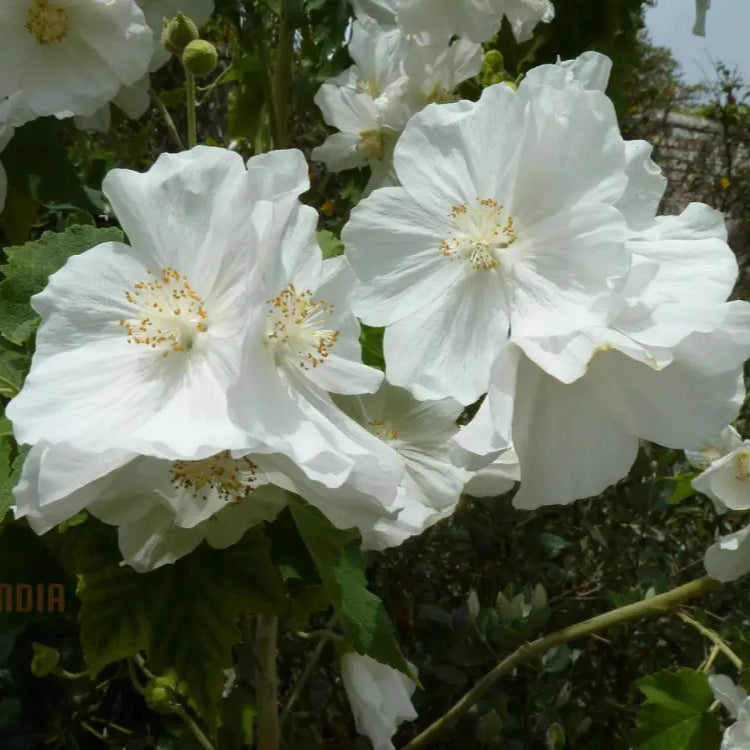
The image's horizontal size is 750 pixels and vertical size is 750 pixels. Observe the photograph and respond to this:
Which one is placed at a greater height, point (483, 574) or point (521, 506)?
point (521, 506)

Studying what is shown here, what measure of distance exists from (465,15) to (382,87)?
170mm

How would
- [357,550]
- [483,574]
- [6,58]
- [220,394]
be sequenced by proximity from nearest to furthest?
[220,394]
[357,550]
[6,58]
[483,574]

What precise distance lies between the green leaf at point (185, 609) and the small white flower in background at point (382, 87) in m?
0.62

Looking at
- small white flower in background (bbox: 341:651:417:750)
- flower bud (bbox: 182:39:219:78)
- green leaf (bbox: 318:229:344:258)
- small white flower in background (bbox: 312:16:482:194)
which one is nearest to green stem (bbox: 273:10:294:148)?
small white flower in background (bbox: 312:16:482:194)

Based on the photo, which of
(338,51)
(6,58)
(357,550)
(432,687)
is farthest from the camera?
(432,687)

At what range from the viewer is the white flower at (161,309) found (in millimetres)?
588

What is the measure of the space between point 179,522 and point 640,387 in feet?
1.21

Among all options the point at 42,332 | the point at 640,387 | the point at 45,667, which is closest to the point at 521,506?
the point at 640,387

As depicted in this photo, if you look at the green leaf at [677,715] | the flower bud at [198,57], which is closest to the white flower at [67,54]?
the flower bud at [198,57]

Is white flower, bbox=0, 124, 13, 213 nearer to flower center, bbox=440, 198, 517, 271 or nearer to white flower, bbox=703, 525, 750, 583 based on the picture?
Answer: flower center, bbox=440, 198, 517, 271

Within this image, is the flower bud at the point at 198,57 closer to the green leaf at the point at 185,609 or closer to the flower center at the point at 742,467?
the green leaf at the point at 185,609

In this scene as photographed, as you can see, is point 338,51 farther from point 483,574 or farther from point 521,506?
point 483,574

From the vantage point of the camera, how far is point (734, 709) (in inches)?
42.3

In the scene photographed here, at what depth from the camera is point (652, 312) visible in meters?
0.62
